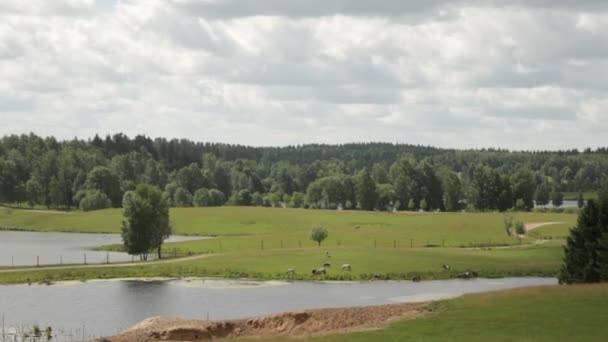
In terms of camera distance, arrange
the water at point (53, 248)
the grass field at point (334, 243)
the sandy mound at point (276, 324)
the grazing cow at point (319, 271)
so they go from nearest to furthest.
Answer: the sandy mound at point (276, 324) < the grazing cow at point (319, 271) < the grass field at point (334, 243) < the water at point (53, 248)

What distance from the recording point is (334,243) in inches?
4633

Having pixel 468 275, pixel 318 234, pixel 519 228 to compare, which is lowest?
pixel 468 275

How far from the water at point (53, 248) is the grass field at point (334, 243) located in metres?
9.23

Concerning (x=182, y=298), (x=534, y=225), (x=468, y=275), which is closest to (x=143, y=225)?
(x=182, y=298)

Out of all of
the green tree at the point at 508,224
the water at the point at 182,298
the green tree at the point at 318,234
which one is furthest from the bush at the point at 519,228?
the water at the point at 182,298

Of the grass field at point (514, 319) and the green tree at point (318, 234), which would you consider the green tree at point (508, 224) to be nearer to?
the green tree at point (318, 234)

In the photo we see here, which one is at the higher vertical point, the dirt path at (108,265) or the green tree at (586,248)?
the green tree at (586,248)

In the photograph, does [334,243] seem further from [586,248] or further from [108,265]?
[586,248]

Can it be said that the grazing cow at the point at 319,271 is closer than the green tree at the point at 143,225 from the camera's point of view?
Yes

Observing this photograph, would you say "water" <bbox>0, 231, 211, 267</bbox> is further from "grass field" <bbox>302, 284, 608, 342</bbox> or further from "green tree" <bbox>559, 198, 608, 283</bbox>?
"grass field" <bbox>302, 284, 608, 342</bbox>

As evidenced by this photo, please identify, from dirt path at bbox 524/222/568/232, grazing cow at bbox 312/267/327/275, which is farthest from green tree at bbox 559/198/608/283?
dirt path at bbox 524/222/568/232

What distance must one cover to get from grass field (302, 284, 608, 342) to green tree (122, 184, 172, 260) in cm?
6687

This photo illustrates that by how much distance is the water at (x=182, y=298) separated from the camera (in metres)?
59.3

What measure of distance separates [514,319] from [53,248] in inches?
3751
